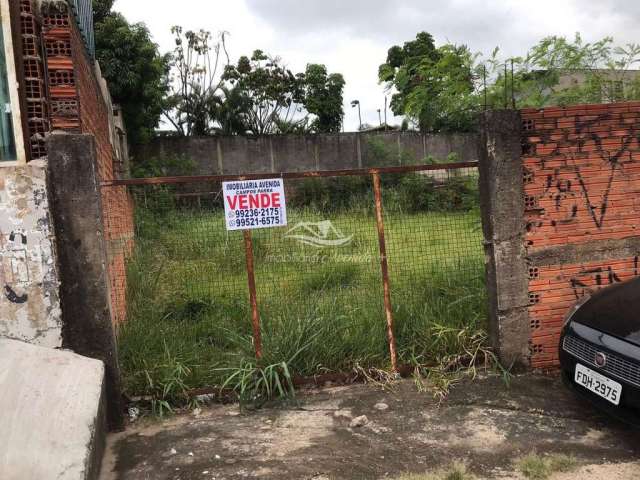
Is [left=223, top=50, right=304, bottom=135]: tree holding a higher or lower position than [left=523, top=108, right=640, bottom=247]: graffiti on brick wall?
higher

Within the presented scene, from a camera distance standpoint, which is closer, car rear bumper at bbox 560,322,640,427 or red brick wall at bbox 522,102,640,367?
car rear bumper at bbox 560,322,640,427

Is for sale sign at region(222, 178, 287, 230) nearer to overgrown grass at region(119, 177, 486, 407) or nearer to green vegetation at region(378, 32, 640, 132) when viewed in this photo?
overgrown grass at region(119, 177, 486, 407)

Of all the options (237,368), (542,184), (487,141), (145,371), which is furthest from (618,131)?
(145,371)

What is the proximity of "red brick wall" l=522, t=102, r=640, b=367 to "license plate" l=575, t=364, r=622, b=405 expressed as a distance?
0.95m

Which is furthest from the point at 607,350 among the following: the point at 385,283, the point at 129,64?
the point at 129,64

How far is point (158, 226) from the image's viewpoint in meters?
5.23

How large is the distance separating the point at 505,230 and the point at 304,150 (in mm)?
15518

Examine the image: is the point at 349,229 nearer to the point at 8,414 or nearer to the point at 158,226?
the point at 158,226

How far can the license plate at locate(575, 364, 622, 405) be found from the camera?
3055 mm

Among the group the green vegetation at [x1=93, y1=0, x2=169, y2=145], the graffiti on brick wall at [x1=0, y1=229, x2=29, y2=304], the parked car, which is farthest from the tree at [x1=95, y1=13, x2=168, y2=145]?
the parked car

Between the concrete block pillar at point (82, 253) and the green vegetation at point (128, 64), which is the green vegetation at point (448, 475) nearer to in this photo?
the concrete block pillar at point (82, 253)

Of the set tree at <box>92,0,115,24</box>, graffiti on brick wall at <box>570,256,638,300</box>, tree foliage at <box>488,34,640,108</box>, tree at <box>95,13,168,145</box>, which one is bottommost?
graffiti on brick wall at <box>570,256,638,300</box>

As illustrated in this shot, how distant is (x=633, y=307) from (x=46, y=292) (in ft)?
12.5

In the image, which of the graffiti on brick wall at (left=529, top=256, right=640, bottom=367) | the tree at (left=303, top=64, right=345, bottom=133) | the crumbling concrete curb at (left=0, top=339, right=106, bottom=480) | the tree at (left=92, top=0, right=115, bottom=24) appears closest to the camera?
the crumbling concrete curb at (left=0, top=339, right=106, bottom=480)
